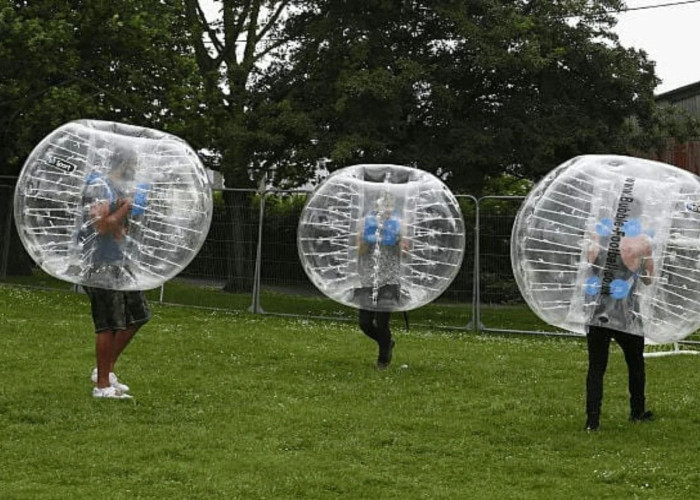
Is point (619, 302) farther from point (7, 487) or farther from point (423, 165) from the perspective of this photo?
point (423, 165)

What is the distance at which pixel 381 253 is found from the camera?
10.2 m

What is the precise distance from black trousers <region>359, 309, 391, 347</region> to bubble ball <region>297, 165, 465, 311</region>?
1.94 feet

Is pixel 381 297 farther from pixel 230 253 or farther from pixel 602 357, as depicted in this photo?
pixel 230 253

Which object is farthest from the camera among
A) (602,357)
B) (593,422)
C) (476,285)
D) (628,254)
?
(476,285)

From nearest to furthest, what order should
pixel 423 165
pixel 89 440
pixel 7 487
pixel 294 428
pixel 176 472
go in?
pixel 7 487, pixel 176 472, pixel 89 440, pixel 294 428, pixel 423 165

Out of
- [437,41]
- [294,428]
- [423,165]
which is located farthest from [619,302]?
[437,41]

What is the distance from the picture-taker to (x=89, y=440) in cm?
768

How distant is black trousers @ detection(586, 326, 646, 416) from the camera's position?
26.9 ft

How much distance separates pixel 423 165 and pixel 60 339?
7.99m

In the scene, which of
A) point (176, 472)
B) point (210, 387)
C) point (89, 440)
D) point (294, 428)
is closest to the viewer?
point (176, 472)

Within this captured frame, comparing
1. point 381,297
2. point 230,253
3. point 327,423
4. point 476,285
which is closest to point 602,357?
point 327,423

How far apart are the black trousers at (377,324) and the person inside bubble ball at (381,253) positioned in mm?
611

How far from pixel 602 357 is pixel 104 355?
4064 millimetres

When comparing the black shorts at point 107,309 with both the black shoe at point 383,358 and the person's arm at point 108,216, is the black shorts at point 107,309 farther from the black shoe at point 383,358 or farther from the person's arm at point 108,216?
the black shoe at point 383,358
